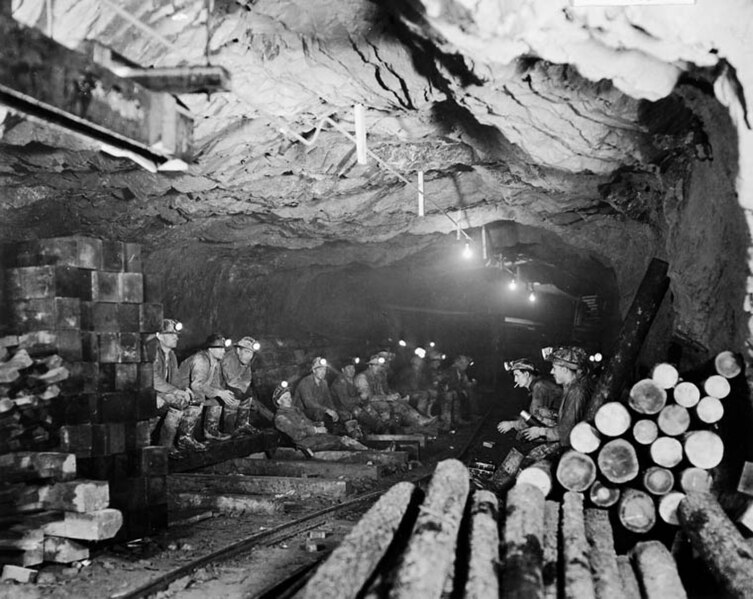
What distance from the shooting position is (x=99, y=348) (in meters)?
6.58

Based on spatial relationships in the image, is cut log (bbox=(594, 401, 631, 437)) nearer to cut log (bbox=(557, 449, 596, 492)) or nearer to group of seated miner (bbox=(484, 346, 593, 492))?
cut log (bbox=(557, 449, 596, 492))

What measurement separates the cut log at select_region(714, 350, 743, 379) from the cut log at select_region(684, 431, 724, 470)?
0.47 metres

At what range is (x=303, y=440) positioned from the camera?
35.6 ft

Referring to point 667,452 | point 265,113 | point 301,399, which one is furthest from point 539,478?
point 301,399

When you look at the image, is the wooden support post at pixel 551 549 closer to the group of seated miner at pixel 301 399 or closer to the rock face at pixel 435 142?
the rock face at pixel 435 142

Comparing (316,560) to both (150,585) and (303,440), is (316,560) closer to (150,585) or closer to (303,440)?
(150,585)

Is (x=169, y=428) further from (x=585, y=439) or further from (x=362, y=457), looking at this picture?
(x=585, y=439)

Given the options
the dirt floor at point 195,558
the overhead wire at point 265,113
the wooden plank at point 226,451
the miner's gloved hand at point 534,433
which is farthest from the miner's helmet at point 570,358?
the wooden plank at point 226,451

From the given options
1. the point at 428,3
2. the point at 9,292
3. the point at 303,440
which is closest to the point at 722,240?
the point at 428,3

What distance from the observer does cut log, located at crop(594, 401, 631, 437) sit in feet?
17.1

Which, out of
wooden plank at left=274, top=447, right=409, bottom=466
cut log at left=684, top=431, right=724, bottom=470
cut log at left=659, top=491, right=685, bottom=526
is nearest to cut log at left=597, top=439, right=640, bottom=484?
cut log at left=659, top=491, right=685, bottom=526

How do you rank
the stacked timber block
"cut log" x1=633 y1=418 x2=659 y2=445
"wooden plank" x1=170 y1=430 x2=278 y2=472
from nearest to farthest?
1. "cut log" x1=633 y1=418 x2=659 y2=445
2. the stacked timber block
3. "wooden plank" x1=170 y1=430 x2=278 y2=472

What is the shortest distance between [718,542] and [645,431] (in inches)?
43.2

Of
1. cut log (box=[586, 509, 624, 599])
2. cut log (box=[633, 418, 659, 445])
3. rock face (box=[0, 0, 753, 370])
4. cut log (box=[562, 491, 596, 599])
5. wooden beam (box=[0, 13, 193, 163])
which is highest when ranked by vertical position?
Answer: rock face (box=[0, 0, 753, 370])
